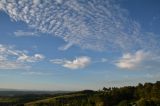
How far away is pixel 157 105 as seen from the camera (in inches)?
6604

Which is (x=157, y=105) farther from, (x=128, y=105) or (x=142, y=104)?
Result: (x=128, y=105)

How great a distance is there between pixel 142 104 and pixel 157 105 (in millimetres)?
9085

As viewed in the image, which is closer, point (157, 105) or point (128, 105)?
point (157, 105)

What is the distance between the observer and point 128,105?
18362 centimetres

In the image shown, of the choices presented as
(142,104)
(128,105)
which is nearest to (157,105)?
(142,104)

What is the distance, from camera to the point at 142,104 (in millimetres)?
170125

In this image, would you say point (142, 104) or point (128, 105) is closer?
point (142, 104)

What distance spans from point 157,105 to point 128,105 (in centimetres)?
2217

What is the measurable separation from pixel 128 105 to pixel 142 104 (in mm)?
15288
